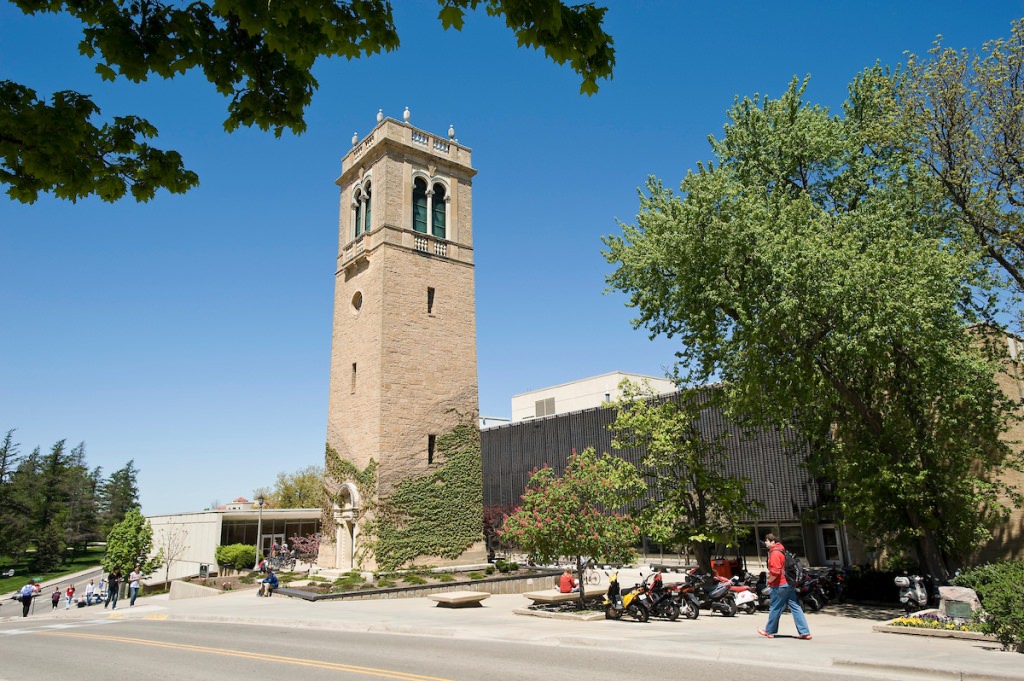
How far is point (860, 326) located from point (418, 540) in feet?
64.2

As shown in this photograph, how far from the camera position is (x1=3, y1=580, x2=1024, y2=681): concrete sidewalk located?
9.09 meters

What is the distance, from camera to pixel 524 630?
14305 mm

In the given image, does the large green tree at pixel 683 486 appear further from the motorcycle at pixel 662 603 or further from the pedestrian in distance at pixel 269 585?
the pedestrian in distance at pixel 269 585

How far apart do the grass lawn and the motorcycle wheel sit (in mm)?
62994

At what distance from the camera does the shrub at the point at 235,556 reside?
38094 millimetres

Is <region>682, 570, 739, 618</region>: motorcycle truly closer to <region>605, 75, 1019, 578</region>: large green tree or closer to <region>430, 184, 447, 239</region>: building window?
<region>605, 75, 1019, 578</region>: large green tree

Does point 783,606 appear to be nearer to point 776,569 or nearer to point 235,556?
point 776,569

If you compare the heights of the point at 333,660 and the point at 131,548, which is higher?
the point at 131,548

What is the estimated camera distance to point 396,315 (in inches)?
1135

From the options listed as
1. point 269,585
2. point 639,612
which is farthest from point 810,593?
point 269,585

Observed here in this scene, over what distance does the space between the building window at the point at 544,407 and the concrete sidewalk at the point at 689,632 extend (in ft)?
125

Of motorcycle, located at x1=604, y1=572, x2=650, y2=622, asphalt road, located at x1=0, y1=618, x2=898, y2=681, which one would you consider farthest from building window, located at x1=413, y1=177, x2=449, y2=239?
asphalt road, located at x1=0, y1=618, x2=898, y2=681

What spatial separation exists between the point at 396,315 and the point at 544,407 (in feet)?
117

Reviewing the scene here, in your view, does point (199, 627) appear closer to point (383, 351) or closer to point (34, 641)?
point (34, 641)
